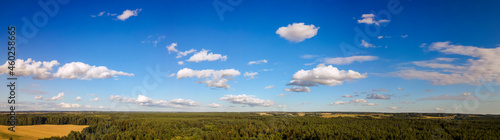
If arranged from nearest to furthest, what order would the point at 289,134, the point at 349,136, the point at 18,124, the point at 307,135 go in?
the point at 349,136, the point at 307,135, the point at 289,134, the point at 18,124

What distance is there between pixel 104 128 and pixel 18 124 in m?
75.6

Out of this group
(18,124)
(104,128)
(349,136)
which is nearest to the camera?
(349,136)

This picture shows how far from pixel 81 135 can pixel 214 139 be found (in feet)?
255

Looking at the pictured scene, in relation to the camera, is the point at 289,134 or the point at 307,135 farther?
the point at 289,134

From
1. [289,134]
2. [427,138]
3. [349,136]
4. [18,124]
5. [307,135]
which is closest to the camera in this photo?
[427,138]

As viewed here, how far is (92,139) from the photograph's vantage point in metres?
144

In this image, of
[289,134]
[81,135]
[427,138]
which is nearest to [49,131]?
[81,135]

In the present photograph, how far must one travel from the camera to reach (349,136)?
10562cm

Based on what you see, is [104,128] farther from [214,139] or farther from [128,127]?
Result: [214,139]

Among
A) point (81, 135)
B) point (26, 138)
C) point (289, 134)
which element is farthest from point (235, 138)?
point (26, 138)

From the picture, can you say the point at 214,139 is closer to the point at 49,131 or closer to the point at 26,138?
the point at 26,138

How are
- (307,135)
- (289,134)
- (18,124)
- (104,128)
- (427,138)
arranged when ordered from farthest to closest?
(18,124) < (104,128) < (289,134) < (307,135) < (427,138)

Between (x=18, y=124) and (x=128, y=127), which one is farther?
(x=18, y=124)

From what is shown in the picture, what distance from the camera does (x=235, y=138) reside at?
5522 inches
